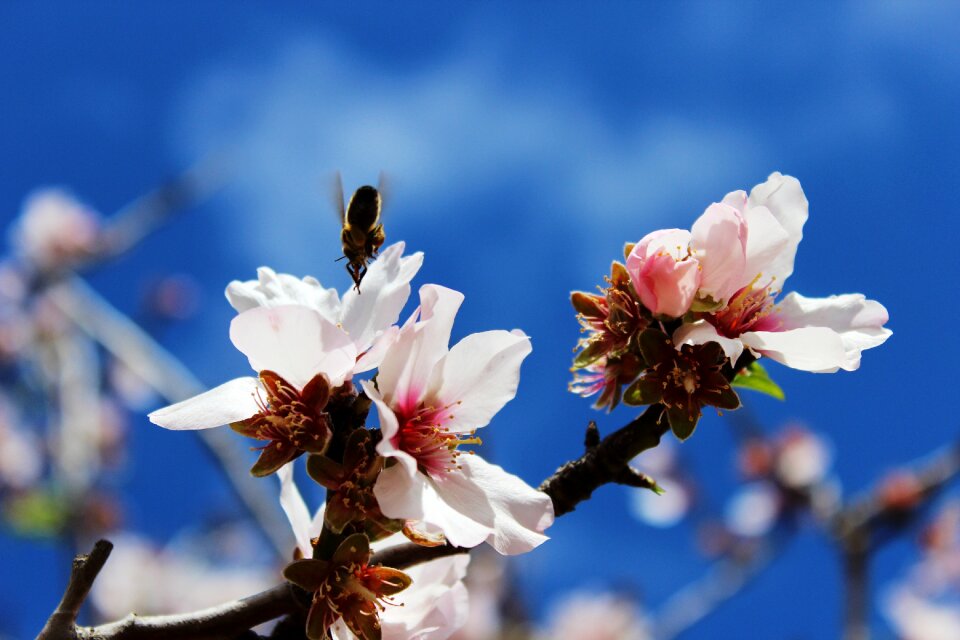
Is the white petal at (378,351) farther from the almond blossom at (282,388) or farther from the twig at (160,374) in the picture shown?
the twig at (160,374)

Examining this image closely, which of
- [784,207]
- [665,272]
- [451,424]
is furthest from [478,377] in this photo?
[784,207]

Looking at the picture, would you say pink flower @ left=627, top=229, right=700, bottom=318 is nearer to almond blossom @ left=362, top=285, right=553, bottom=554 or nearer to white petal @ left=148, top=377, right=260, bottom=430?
almond blossom @ left=362, top=285, right=553, bottom=554

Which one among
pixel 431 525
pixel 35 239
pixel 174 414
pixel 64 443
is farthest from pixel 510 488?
pixel 35 239

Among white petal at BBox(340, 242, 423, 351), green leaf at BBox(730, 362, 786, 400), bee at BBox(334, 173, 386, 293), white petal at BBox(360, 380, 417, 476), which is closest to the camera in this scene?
white petal at BBox(360, 380, 417, 476)

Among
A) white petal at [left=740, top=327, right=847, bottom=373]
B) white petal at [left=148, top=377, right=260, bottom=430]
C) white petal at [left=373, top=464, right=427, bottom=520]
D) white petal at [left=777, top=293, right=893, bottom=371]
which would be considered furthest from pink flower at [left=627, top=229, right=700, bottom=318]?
white petal at [left=148, top=377, right=260, bottom=430]

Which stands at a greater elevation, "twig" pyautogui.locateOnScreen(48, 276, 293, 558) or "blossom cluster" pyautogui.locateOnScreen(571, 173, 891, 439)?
"twig" pyautogui.locateOnScreen(48, 276, 293, 558)

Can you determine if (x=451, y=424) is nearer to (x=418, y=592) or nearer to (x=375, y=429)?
(x=375, y=429)
